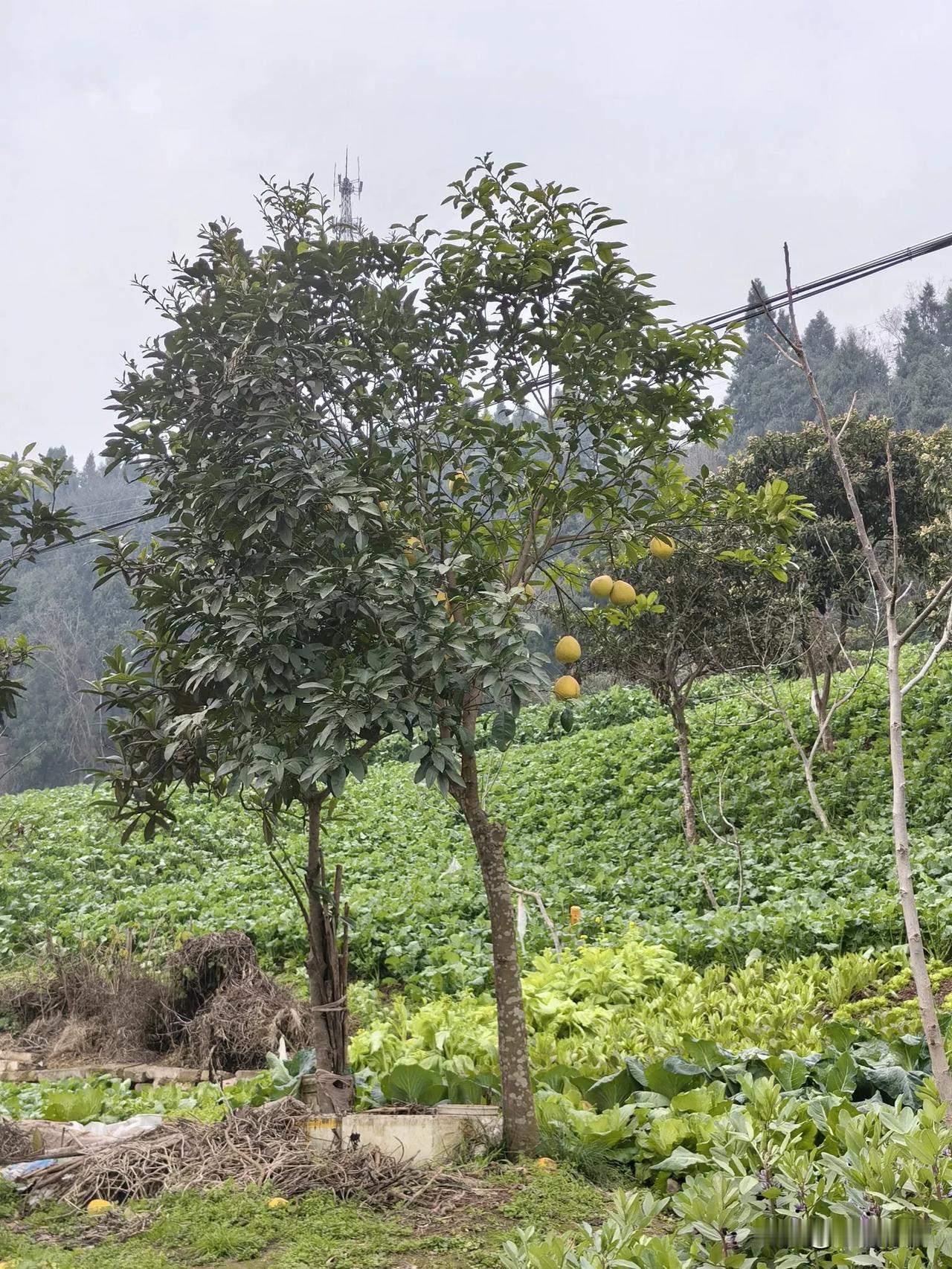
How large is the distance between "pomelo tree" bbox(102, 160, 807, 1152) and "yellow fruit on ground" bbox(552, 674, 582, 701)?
0.22m

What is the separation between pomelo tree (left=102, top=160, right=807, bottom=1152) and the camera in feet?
11.0

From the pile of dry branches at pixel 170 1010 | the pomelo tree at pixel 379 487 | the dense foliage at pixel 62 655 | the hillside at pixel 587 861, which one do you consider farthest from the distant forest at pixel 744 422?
the pomelo tree at pixel 379 487

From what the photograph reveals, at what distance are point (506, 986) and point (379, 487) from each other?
1893 millimetres

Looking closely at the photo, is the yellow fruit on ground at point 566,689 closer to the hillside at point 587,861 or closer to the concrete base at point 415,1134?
the concrete base at point 415,1134

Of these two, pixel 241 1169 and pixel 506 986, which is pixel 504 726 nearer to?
pixel 506 986

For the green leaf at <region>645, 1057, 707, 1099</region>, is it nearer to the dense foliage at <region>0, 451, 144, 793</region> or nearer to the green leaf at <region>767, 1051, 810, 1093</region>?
the green leaf at <region>767, 1051, 810, 1093</region>

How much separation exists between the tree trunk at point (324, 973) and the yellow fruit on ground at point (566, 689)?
1.35m

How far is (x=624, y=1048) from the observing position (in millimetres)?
4852

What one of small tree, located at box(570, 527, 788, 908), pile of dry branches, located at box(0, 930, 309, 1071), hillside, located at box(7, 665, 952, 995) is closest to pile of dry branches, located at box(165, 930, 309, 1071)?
pile of dry branches, located at box(0, 930, 309, 1071)

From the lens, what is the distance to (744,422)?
136ft

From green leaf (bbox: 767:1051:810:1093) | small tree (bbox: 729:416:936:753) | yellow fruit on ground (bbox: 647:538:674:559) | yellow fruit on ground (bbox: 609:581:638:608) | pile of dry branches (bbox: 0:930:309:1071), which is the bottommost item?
pile of dry branches (bbox: 0:930:309:1071)

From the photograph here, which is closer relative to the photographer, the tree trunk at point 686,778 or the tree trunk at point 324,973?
the tree trunk at point 324,973

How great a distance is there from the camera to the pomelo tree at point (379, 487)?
334cm

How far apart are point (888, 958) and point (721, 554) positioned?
12.5ft
